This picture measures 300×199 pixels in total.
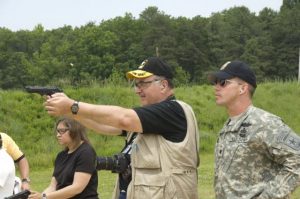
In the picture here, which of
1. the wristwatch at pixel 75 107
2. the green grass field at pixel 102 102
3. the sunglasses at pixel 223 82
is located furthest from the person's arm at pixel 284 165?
the green grass field at pixel 102 102

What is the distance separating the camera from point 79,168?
454cm

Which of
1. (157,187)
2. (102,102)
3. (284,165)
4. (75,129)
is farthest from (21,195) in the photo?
(102,102)

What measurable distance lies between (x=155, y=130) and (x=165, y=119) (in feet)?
0.28

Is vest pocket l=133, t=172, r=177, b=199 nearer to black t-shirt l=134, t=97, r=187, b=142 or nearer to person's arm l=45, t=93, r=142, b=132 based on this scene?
black t-shirt l=134, t=97, r=187, b=142

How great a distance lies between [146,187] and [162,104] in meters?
0.50

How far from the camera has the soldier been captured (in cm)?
300

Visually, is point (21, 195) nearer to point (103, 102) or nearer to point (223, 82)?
point (223, 82)

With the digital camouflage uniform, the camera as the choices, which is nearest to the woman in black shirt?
the camera

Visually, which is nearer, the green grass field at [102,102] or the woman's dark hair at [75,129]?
the woman's dark hair at [75,129]

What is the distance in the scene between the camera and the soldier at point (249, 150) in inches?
118

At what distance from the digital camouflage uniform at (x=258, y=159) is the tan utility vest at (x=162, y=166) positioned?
269 mm

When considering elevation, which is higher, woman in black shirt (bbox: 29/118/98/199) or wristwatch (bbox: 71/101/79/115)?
wristwatch (bbox: 71/101/79/115)

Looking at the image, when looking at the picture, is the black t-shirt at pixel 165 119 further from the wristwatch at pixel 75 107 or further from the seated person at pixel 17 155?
the seated person at pixel 17 155

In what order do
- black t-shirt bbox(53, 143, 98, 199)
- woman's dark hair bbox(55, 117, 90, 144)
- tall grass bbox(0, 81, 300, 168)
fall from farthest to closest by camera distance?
1. tall grass bbox(0, 81, 300, 168)
2. woman's dark hair bbox(55, 117, 90, 144)
3. black t-shirt bbox(53, 143, 98, 199)
